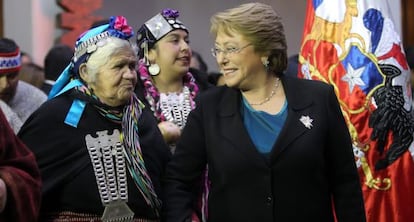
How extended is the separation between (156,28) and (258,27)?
1.00m

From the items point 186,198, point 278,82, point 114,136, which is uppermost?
point 278,82

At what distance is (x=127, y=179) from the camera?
313 centimetres

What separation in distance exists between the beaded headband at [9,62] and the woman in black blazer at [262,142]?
169 cm

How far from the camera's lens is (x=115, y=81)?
3117mm

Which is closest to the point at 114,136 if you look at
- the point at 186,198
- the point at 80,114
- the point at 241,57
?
the point at 80,114

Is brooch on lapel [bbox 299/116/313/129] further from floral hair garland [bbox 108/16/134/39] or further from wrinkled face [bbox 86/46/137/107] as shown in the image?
floral hair garland [bbox 108/16/134/39]

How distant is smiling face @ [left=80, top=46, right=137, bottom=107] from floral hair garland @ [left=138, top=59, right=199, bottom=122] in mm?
509

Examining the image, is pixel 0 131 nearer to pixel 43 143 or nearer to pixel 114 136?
pixel 43 143

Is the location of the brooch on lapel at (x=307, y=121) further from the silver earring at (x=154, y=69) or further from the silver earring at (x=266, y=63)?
the silver earring at (x=154, y=69)

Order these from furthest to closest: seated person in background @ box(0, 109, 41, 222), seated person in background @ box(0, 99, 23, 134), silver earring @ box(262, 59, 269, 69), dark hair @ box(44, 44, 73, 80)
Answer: dark hair @ box(44, 44, 73, 80)
seated person in background @ box(0, 99, 23, 134)
silver earring @ box(262, 59, 269, 69)
seated person in background @ box(0, 109, 41, 222)

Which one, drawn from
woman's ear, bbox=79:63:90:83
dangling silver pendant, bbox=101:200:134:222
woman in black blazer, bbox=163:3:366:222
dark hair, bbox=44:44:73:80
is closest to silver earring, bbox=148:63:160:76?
woman's ear, bbox=79:63:90:83

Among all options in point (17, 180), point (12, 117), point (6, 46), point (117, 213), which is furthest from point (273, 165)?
point (6, 46)

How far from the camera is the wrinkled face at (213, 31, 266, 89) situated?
9.62ft

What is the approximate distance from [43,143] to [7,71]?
1414 mm
